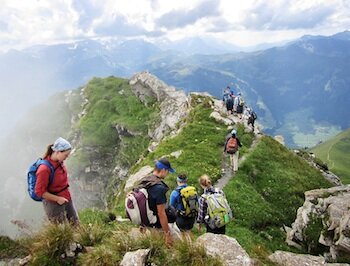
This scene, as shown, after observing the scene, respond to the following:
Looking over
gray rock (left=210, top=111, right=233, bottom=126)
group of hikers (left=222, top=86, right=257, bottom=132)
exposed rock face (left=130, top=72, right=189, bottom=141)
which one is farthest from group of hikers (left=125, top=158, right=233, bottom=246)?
exposed rock face (left=130, top=72, right=189, bottom=141)

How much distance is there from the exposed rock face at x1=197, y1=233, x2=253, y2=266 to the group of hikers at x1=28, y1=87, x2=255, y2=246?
4.77ft

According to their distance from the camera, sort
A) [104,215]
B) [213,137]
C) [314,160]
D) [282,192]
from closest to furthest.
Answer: [104,215] → [282,192] → [213,137] → [314,160]

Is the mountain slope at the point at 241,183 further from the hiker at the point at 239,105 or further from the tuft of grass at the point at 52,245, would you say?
the hiker at the point at 239,105

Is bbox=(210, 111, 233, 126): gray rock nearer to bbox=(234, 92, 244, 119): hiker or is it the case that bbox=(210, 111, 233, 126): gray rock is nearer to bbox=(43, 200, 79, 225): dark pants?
bbox=(234, 92, 244, 119): hiker

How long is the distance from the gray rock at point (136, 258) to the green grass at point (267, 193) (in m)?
10.8

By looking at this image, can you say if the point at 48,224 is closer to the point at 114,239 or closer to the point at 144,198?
the point at 114,239

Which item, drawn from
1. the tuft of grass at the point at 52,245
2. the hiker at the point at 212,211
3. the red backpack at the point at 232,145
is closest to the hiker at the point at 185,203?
the hiker at the point at 212,211

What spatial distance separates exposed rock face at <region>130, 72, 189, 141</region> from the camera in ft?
330

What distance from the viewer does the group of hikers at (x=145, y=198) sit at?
12.4 meters

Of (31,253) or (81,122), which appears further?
(81,122)

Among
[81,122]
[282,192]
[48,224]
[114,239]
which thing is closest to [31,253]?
[48,224]

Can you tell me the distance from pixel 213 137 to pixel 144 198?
36648 mm

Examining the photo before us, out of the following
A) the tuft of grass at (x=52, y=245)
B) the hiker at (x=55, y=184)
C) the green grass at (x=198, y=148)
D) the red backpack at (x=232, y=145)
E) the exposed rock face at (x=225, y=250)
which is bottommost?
the green grass at (x=198, y=148)

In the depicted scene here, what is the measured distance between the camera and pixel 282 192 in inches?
1359
